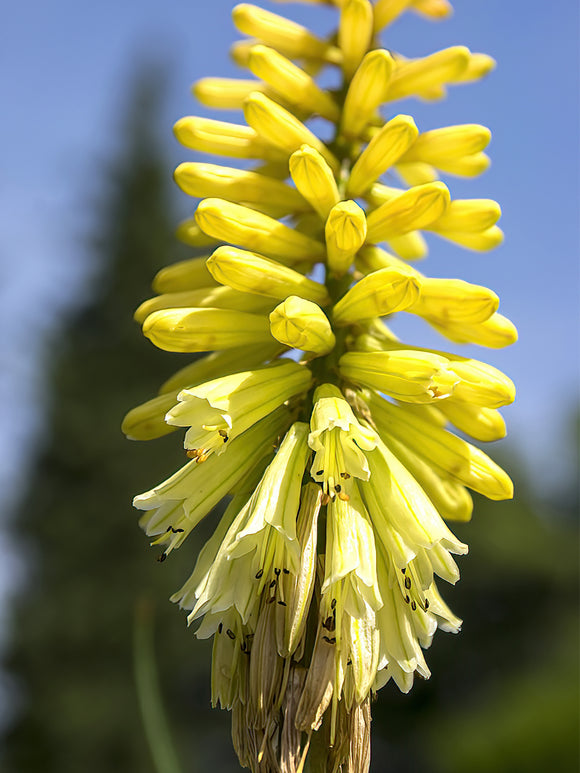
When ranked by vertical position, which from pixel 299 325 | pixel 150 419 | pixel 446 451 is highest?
pixel 299 325

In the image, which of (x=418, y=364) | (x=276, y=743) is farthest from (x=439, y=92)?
(x=276, y=743)

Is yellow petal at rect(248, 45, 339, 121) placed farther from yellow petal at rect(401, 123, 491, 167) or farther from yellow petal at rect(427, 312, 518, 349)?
yellow petal at rect(427, 312, 518, 349)

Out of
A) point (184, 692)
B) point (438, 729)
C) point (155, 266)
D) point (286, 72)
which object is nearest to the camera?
point (286, 72)

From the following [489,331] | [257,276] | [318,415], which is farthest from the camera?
[489,331]

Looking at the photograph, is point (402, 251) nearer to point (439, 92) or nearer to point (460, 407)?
point (439, 92)

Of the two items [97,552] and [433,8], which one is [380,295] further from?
[97,552]

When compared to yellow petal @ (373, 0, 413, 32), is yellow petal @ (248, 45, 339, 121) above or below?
below

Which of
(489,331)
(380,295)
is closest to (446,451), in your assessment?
(489,331)

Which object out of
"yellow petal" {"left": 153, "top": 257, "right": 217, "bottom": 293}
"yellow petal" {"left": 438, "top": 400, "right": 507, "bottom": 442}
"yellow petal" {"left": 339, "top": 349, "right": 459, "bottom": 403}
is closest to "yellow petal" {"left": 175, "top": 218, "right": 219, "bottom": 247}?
"yellow petal" {"left": 153, "top": 257, "right": 217, "bottom": 293}

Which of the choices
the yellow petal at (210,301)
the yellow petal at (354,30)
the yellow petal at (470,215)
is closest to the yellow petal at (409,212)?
the yellow petal at (470,215)
